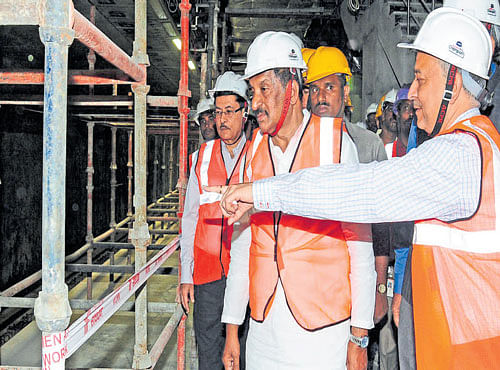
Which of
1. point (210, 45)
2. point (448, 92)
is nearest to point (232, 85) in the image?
point (448, 92)

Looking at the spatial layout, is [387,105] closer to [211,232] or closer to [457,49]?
[211,232]

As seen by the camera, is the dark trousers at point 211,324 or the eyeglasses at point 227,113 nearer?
the dark trousers at point 211,324

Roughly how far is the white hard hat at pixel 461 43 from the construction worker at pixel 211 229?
75.8 inches

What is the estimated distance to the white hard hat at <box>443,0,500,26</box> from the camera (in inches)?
90.0

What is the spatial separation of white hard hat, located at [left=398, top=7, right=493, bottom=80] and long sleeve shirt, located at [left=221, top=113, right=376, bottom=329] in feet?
2.28

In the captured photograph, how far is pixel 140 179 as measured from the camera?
3166 millimetres

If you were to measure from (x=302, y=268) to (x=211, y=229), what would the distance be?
142cm

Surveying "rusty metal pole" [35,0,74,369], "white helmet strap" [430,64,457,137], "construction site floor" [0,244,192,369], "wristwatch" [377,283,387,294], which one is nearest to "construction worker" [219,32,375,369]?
"white helmet strap" [430,64,457,137]

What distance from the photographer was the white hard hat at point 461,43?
5.32 ft

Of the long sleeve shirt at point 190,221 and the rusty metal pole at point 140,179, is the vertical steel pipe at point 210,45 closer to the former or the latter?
the long sleeve shirt at point 190,221

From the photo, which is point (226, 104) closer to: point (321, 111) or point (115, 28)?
point (321, 111)

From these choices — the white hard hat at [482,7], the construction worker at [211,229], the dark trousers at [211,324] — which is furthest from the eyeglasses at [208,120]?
the white hard hat at [482,7]

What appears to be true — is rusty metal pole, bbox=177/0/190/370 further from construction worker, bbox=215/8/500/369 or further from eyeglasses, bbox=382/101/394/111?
construction worker, bbox=215/8/500/369

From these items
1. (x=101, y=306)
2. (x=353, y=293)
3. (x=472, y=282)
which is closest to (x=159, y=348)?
(x=101, y=306)
